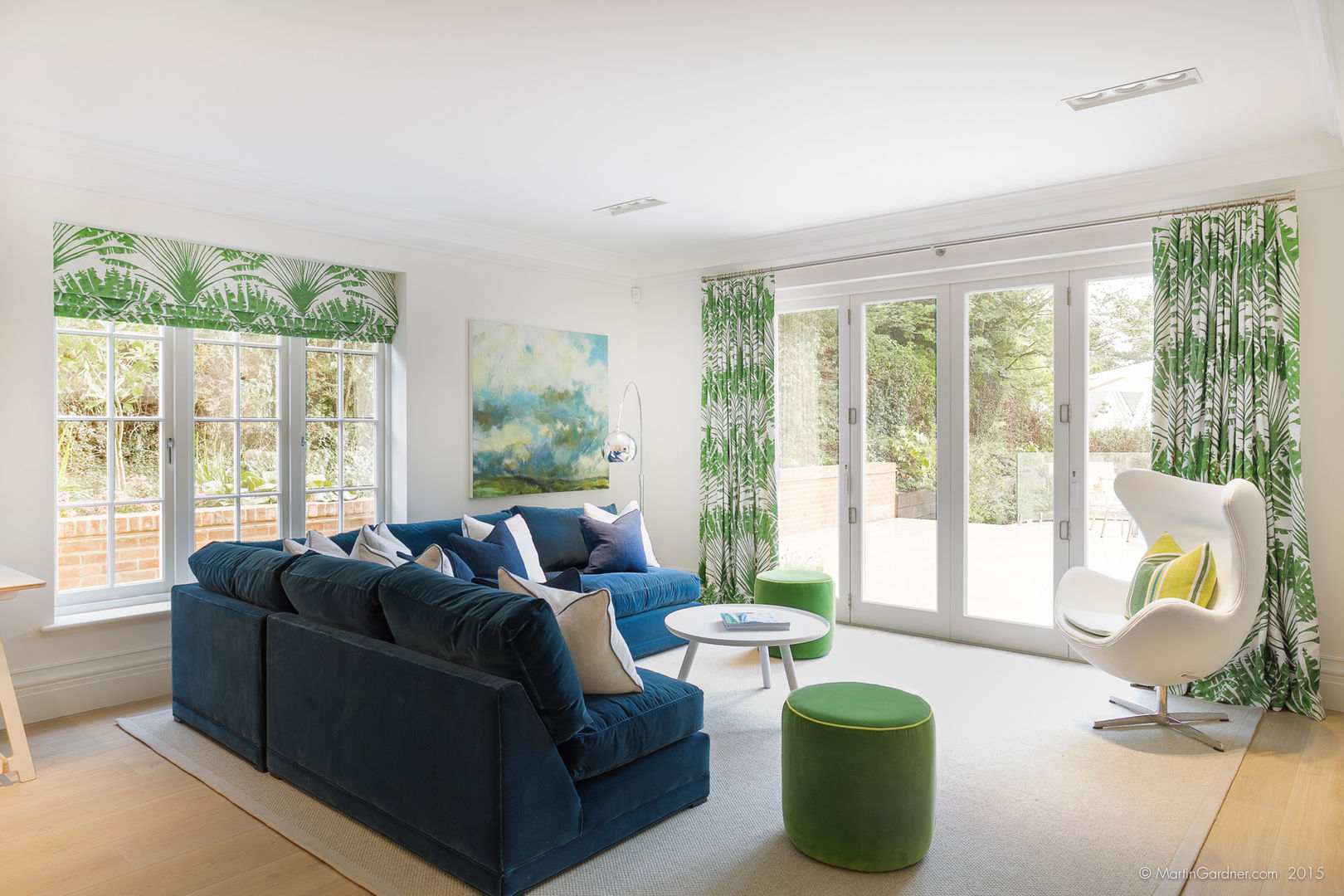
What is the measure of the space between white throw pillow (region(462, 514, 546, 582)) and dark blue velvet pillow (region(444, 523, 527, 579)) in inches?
1.8

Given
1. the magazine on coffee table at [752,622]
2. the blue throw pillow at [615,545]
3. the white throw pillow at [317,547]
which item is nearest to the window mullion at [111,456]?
the white throw pillow at [317,547]

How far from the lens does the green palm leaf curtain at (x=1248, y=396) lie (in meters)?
3.86

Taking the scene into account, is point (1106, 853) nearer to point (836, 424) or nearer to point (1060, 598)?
point (1060, 598)

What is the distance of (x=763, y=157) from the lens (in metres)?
4.05

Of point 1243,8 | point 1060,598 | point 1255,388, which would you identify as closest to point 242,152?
point 1243,8

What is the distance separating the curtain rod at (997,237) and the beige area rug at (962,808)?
2.47m

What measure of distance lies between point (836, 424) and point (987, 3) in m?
3.38

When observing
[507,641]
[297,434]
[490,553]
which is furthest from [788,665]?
[297,434]

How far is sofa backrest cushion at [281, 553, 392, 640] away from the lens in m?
2.76

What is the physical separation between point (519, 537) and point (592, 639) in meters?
2.38

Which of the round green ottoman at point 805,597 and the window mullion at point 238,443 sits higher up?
the window mullion at point 238,443

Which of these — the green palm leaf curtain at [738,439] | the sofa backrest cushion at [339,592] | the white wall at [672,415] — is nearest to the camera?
the sofa backrest cushion at [339,592]

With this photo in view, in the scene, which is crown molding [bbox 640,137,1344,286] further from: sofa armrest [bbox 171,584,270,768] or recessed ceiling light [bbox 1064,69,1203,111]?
sofa armrest [bbox 171,584,270,768]

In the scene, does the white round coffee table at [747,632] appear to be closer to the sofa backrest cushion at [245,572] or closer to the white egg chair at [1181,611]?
the white egg chair at [1181,611]
